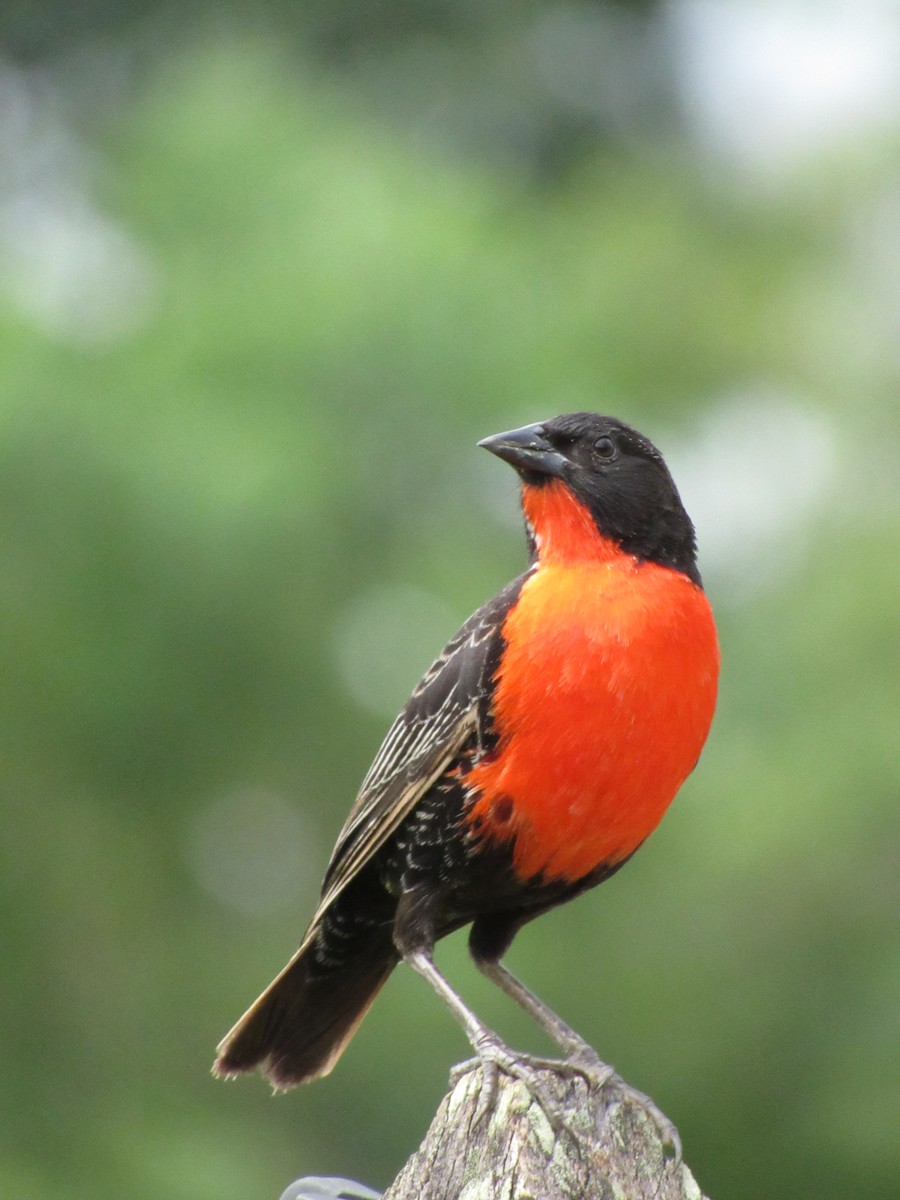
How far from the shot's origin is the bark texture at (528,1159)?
289 cm

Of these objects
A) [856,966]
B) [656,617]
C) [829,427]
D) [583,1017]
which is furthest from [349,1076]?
[829,427]

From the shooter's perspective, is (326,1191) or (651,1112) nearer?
(326,1191)

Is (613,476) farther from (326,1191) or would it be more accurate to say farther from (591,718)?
(326,1191)

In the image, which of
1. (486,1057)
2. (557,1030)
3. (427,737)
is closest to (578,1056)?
(557,1030)

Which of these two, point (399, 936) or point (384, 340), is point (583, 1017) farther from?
point (384, 340)

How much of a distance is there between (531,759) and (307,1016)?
1.01m

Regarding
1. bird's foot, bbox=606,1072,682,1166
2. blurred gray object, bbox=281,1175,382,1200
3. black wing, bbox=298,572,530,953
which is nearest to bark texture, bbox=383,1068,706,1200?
blurred gray object, bbox=281,1175,382,1200

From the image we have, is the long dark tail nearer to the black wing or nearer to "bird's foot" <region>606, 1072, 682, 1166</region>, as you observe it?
the black wing

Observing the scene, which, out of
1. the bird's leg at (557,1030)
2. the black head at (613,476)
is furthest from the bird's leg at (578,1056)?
the black head at (613,476)

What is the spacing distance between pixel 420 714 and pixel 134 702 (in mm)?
1587

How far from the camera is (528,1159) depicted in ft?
9.51

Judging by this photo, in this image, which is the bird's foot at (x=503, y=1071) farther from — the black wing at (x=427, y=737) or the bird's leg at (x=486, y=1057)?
the black wing at (x=427, y=737)

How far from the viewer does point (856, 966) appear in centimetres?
554

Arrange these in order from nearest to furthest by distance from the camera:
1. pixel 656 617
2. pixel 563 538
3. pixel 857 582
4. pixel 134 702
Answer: pixel 656 617, pixel 563 538, pixel 134 702, pixel 857 582
